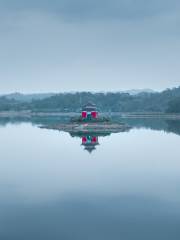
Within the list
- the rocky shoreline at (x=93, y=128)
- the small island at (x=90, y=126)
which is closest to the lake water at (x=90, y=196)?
the rocky shoreline at (x=93, y=128)

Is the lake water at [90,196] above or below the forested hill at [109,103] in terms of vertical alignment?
below

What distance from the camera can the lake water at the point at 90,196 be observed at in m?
9.73

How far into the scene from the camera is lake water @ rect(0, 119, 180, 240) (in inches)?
383

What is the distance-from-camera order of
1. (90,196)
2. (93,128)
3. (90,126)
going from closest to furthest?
1. (90,196)
2. (93,128)
3. (90,126)

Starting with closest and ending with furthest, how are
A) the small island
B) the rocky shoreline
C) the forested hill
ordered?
the rocky shoreline → the small island → the forested hill

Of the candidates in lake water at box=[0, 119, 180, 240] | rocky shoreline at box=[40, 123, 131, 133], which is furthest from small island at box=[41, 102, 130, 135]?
lake water at box=[0, 119, 180, 240]

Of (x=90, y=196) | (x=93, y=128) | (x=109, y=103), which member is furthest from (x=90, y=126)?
(x=109, y=103)

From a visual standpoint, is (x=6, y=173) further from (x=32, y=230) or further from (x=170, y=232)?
(x=170, y=232)

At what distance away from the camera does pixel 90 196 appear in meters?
13.0

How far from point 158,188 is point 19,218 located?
212 inches

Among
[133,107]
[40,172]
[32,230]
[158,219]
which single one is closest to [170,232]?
[158,219]

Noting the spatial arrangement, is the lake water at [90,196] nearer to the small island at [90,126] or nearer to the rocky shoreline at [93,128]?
the rocky shoreline at [93,128]

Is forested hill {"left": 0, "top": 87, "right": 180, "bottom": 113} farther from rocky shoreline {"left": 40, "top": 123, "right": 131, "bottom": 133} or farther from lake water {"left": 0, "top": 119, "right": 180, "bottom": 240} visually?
lake water {"left": 0, "top": 119, "right": 180, "bottom": 240}

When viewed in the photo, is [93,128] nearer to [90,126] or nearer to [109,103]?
[90,126]
